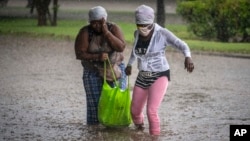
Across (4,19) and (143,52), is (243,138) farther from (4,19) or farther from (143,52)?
(4,19)

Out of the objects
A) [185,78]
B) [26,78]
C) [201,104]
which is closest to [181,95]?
[201,104]

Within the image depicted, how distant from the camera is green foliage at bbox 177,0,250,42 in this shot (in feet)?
74.3

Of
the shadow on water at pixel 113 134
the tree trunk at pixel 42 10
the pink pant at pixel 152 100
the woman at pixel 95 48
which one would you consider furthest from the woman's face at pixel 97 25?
the tree trunk at pixel 42 10

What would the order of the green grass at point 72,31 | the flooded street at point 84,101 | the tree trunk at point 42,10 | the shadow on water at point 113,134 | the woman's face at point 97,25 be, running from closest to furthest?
the shadow on water at point 113,134 < the woman's face at point 97,25 < the flooded street at point 84,101 < the green grass at point 72,31 < the tree trunk at point 42,10

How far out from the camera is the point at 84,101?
1156cm

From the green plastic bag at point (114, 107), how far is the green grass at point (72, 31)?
39.7 feet

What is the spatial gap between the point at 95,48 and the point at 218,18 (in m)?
14.7

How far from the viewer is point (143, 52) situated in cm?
844

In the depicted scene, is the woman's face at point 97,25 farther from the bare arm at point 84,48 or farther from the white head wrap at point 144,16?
the white head wrap at point 144,16

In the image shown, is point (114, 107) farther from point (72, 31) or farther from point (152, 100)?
point (72, 31)

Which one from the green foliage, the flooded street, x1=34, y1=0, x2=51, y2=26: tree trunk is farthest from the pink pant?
x1=34, y1=0, x2=51, y2=26: tree trunk

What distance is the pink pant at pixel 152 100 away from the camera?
838 centimetres

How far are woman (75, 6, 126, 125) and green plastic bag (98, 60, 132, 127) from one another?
0.30m

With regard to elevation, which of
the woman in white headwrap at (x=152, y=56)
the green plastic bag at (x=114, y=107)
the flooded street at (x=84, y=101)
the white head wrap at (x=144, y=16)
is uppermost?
the white head wrap at (x=144, y=16)
